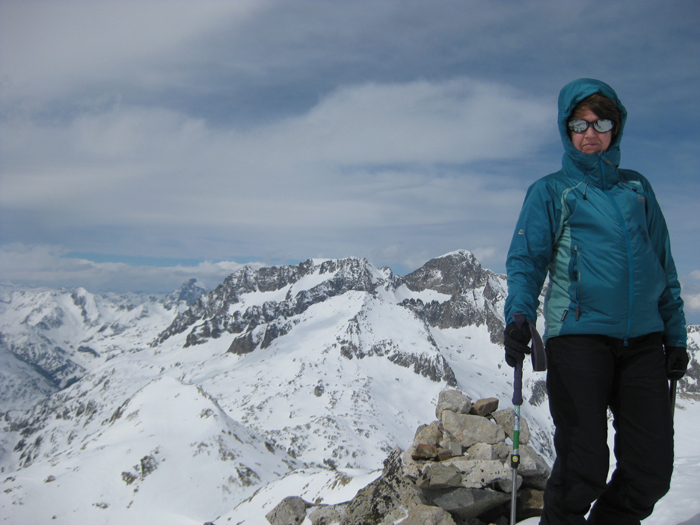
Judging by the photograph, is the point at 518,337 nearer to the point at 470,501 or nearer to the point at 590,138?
the point at 590,138

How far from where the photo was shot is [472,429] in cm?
1055

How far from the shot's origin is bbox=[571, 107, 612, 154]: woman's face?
5.29 m

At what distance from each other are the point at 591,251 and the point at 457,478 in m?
6.05

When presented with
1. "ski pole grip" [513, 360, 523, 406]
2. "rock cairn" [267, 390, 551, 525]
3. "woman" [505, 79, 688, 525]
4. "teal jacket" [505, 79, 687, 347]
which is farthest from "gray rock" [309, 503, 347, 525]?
"teal jacket" [505, 79, 687, 347]

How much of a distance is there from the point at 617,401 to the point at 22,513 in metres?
73.7

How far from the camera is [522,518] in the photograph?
8844mm

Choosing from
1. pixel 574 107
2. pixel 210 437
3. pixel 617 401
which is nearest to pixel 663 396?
pixel 617 401

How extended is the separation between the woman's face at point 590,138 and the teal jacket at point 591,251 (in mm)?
110

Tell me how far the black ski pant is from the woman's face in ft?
7.70

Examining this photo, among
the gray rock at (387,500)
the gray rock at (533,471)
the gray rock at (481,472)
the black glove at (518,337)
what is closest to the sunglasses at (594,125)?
the black glove at (518,337)

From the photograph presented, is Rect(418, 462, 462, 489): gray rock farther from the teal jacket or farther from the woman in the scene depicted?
the teal jacket

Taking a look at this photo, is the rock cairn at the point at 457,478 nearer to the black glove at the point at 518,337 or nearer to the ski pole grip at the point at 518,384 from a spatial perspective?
the ski pole grip at the point at 518,384

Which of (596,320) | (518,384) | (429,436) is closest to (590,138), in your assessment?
(596,320)

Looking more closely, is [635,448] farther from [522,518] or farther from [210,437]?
[210,437]
